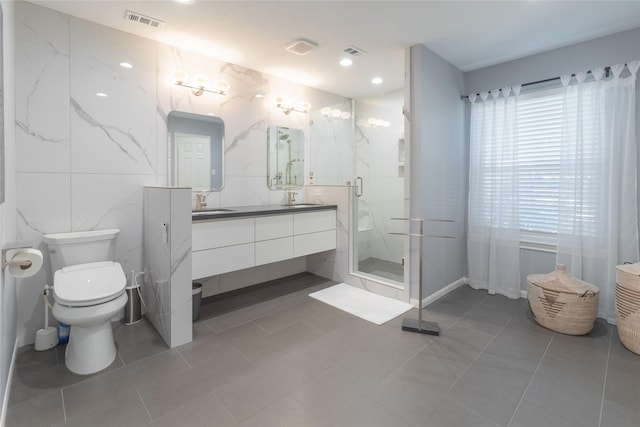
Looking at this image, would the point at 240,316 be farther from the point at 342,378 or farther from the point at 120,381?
the point at 342,378

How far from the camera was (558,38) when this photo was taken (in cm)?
278

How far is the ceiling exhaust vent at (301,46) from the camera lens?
2.80m

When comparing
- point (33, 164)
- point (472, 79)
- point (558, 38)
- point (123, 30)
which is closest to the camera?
point (33, 164)

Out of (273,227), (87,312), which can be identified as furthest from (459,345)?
(87,312)

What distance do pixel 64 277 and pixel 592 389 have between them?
3.35 meters

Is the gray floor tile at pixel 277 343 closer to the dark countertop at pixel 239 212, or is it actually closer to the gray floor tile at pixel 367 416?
the gray floor tile at pixel 367 416

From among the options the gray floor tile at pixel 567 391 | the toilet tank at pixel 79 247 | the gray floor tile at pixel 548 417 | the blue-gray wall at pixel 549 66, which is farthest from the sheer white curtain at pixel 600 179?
the toilet tank at pixel 79 247

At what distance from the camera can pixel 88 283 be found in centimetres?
202

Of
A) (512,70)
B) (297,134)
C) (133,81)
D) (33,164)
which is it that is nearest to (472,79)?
(512,70)

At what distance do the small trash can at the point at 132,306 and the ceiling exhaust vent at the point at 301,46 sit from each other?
2572 millimetres

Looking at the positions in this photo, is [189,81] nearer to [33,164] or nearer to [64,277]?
[33,164]

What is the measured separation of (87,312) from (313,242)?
213 centimetres

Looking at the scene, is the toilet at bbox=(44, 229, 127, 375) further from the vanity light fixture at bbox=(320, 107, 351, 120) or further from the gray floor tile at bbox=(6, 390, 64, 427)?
the vanity light fixture at bbox=(320, 107, 351, 120)

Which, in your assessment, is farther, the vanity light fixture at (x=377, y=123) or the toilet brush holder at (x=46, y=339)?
the vanity light fixture at (x=377, y=123)
